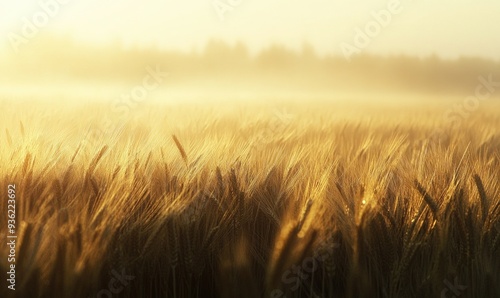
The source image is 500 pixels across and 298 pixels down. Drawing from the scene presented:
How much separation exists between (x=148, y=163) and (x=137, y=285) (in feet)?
1.28

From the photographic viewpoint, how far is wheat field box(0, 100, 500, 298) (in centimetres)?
136

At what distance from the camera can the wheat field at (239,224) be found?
1.36m

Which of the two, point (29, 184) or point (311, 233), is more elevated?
point (29, 184)

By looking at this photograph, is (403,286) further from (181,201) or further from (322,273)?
(181,201)

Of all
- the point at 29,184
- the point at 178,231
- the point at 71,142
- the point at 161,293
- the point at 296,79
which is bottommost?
the point at 161,293

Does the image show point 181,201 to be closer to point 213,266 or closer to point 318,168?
point 213,266

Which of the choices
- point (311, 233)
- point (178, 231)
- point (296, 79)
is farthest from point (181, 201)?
point (296, 79)

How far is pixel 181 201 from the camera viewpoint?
1.51 meters

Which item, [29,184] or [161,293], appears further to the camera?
[29,184]

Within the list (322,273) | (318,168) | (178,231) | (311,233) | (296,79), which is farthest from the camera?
(296,79)

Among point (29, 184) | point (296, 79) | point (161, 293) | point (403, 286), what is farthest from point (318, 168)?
point (296, 79)

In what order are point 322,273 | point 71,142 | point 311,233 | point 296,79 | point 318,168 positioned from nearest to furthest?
point 311,233 < point 322,273 < point 318,168 < point 71,142 < point 296,79

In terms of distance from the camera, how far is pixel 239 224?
152cm

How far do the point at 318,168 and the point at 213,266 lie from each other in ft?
1.33
